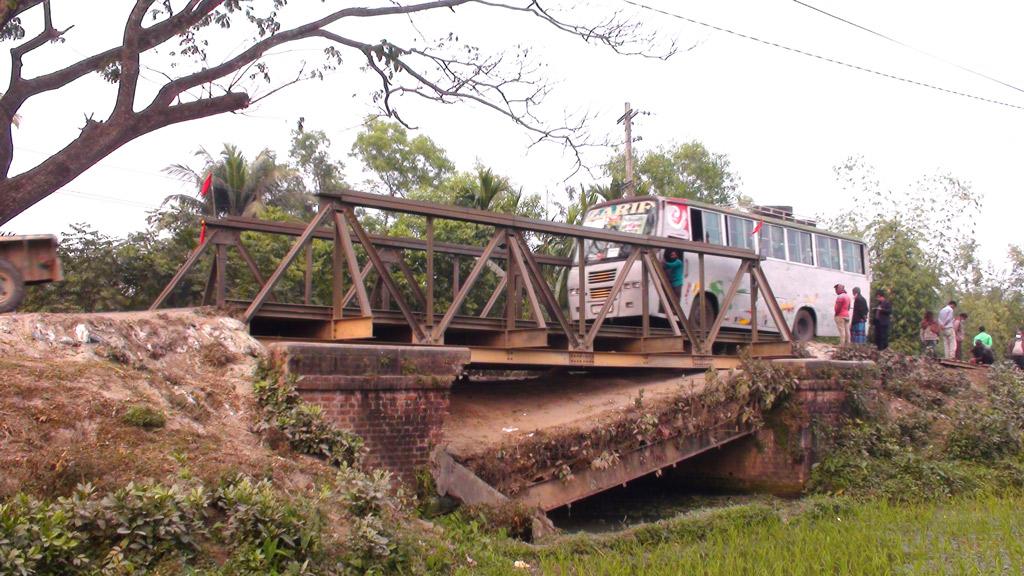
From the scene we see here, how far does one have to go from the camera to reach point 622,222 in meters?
16.9

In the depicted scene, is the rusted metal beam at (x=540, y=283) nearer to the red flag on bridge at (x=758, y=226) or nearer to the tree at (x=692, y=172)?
the red flag on bridge at (x=758, y=226)

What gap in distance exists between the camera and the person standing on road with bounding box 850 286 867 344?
1994 centimetres

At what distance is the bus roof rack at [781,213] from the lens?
776 inches

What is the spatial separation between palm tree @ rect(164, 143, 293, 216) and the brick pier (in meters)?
19.0

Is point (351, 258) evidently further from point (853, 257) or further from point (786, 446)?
point (853, 257)

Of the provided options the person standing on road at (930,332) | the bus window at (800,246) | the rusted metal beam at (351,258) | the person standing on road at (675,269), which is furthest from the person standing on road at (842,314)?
the rusted metal beam at (351,258)

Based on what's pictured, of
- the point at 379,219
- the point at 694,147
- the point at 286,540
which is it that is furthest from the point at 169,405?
the point at 694,147

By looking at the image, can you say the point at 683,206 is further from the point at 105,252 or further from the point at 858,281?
the point at 105,252

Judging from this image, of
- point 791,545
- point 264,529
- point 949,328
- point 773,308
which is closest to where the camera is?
point 264,529

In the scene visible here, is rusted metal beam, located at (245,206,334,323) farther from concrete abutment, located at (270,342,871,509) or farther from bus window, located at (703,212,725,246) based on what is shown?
bus window, located at (703,212,725,246)

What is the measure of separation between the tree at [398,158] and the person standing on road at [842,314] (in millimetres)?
22236

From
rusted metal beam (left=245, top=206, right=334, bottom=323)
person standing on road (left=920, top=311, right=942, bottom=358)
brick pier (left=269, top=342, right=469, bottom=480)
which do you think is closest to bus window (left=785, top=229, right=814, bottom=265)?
person standing on road (left=920, top=311, right=942, bottom=358)

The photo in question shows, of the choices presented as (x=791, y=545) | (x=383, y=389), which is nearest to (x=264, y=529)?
(x=383, y=389)

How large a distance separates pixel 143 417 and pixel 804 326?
15506mm
